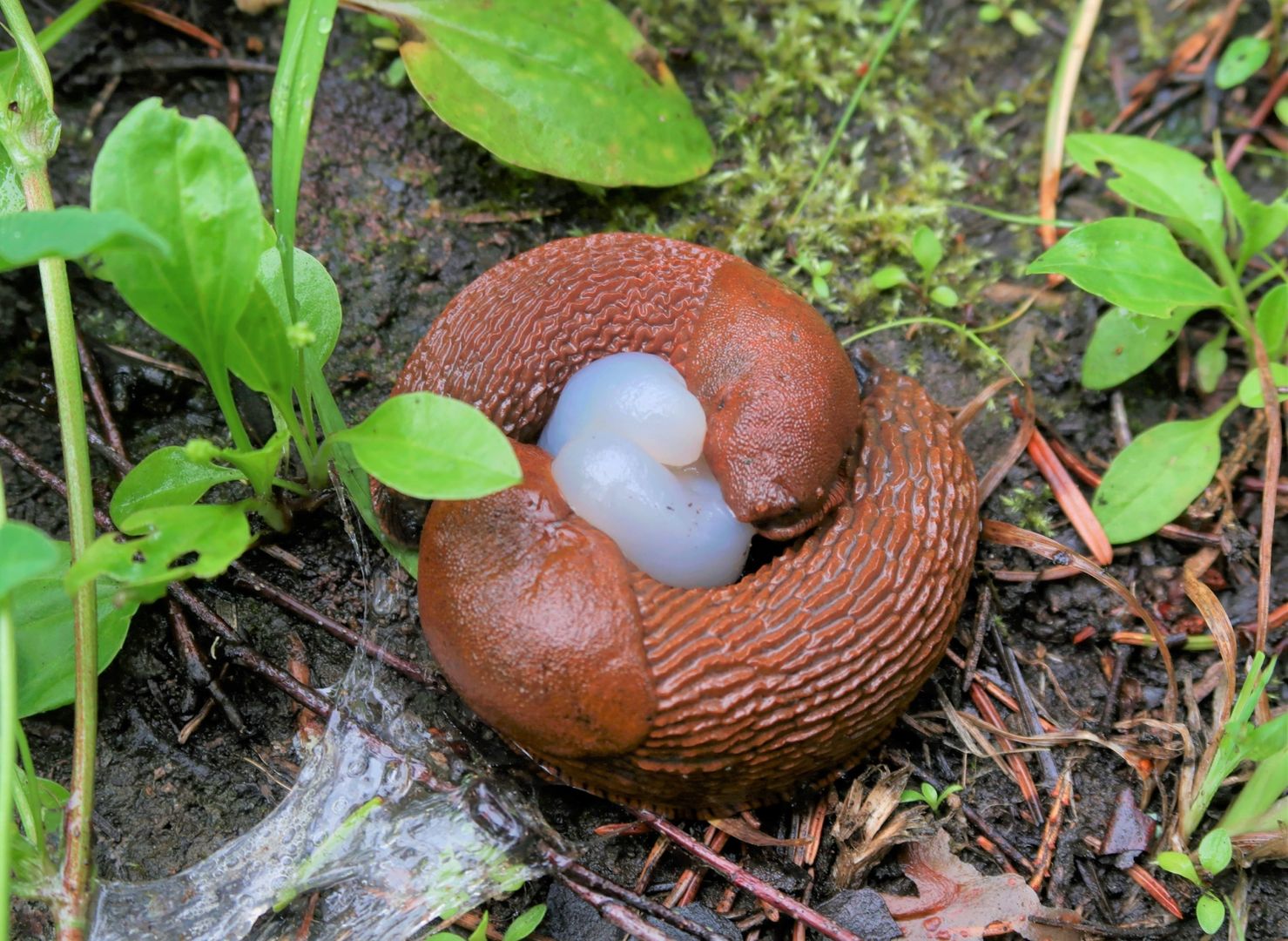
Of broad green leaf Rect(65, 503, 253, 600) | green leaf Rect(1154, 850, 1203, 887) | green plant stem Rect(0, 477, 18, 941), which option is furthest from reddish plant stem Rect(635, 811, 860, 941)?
green plant stem Rect(0, 477, 18, 941)

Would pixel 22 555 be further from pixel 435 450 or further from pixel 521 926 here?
pixel 521 926

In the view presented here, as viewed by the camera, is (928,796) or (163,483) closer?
(163,483)

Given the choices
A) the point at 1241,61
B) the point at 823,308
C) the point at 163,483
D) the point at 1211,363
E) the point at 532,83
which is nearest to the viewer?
the point at 163,483

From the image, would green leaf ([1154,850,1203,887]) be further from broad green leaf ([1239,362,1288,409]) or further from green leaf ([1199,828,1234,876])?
broad green leaf ([1239,362,1288,409])

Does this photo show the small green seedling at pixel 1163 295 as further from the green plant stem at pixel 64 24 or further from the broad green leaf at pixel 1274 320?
the green plant stem at pixel 64 24

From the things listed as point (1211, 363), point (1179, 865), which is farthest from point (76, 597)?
point (1211, 363)

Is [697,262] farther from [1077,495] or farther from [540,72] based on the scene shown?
[1077,495]

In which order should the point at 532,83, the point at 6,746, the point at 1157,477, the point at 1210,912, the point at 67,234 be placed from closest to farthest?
the point at 67,234 < the point at 6,746 < the point at 1210,912 < the point at 1157,477 < the point at 532,83
